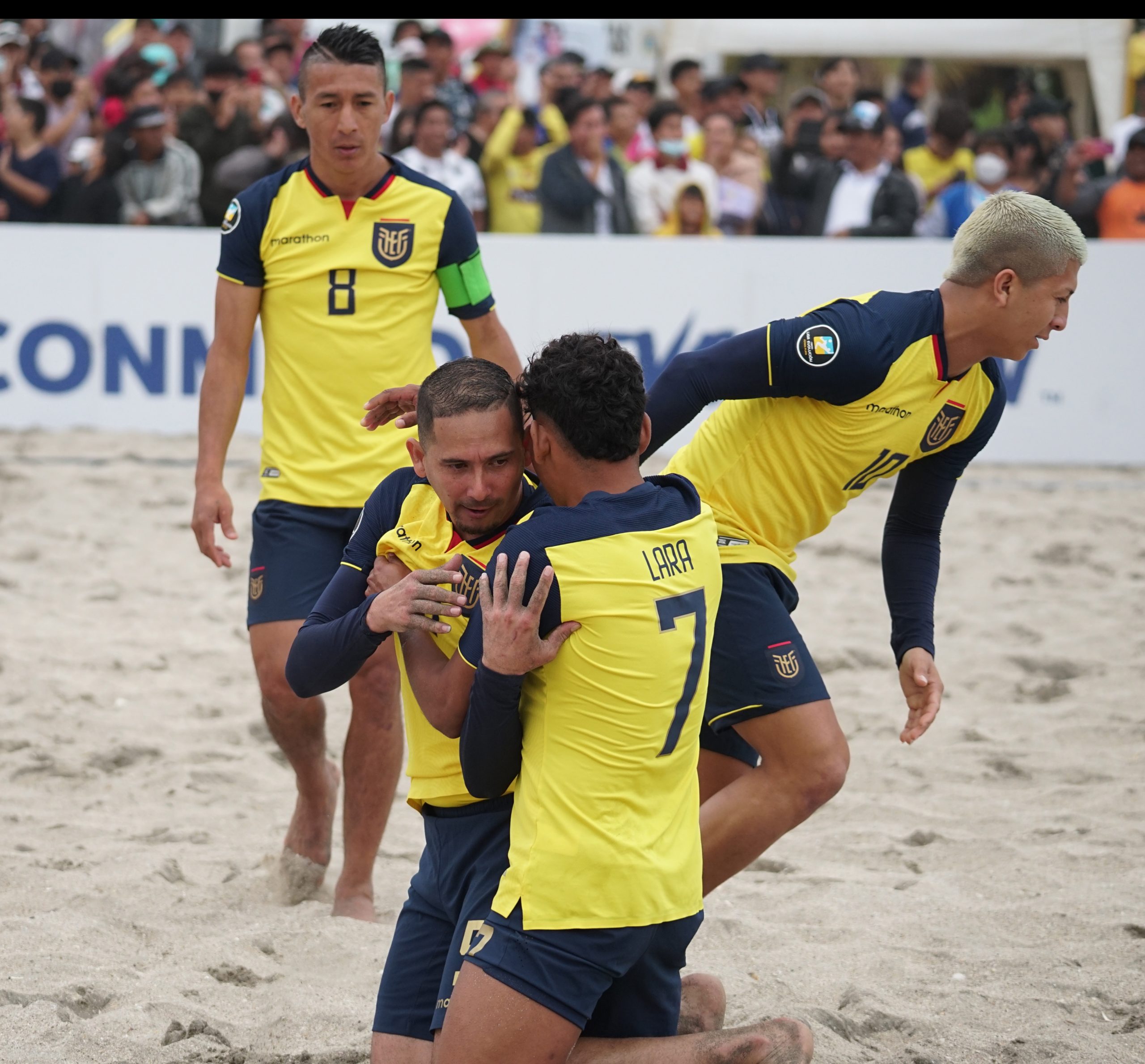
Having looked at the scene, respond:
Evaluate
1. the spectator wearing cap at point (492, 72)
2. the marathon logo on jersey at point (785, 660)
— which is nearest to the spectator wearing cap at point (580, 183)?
the spectator wearing cap at point (492, 72)

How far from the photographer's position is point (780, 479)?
337 centimetres

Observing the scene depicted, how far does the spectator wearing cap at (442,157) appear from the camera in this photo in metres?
9.39

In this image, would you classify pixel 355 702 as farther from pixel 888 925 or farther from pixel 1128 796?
pixel 1128 796

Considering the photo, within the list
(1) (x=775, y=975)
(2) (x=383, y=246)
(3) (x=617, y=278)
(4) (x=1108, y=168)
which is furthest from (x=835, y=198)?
(1) (x=775, y=975)

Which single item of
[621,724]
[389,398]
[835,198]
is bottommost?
[621,724]

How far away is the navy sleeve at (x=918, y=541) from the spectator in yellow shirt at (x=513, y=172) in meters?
6.91

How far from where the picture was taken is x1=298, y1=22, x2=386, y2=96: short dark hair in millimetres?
3838

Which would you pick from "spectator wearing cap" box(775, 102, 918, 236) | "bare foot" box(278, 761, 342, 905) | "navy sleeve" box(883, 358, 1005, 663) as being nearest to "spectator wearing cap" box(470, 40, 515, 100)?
"spectator wearing cap" box(775, 102, 918, 236)

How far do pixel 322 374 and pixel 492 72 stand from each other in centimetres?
809

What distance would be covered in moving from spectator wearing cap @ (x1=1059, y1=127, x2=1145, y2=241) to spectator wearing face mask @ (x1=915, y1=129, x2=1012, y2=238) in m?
0.48

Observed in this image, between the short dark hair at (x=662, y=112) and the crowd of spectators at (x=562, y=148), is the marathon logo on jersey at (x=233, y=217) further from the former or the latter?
the short dark hair at (x=662, y=112)

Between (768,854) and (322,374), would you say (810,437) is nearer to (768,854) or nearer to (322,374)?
(322,374)

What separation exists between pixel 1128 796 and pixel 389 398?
9.77 feet

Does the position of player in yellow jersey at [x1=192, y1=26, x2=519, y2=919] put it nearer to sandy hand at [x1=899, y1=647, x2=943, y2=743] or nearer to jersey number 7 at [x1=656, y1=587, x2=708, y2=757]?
sandy hand at [x1=899, y1=647, x2=943, y2=743]
